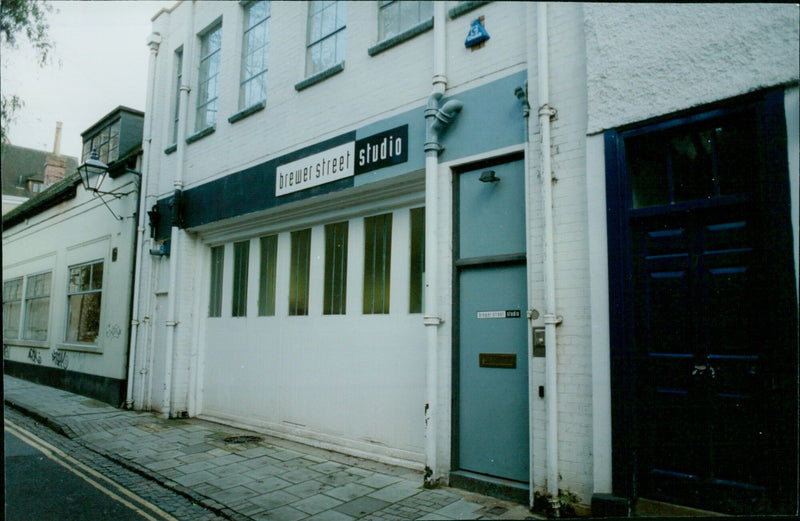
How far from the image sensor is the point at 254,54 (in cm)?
749

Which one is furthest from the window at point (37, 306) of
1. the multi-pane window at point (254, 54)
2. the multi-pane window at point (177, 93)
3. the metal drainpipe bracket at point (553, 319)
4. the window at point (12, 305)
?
the metal drainpipe bracket at point (553, 319)

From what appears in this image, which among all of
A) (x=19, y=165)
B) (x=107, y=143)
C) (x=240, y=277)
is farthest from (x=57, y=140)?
(x=107, y=143)

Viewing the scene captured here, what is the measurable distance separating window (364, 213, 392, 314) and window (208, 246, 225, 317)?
140 inches

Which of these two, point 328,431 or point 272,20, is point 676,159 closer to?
point 328,431

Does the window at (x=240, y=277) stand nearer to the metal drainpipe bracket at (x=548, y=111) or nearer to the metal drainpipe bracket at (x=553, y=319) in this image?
the metal drainpipe bracket at (x=553, y=319)

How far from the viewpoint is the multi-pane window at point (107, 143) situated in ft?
37.1

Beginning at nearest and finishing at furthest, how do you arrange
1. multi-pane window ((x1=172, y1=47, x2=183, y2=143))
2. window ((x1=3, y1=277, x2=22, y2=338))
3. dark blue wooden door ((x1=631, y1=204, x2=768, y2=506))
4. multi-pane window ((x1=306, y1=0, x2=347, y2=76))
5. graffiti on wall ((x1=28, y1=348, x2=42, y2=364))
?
dark blue wooden door ((x1=631, y1=204, x2=768, y2=506)) < multi-pane window ((x1=306, y1=0, x2=347, y2=76)) < window ((x1=3, y1=277, x2=22, y2=338)) < multi-pane window ((x1=172, y1=47, x2=183, y2=143)) < graffiti on wall ((x1=28, y1=348, x2=42, y2=364))

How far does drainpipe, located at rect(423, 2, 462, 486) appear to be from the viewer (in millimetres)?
5145

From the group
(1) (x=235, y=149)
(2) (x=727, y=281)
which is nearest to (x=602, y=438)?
(2) (x=727, y=281)

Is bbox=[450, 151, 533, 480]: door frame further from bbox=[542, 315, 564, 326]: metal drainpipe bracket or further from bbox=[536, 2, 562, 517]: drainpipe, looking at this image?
bbox=[542, 315, 564, 326]: metal drainpipe bracket

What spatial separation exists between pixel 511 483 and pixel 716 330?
2122 mm

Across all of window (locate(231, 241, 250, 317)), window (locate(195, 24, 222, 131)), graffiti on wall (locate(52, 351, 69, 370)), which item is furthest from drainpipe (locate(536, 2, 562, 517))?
graffiti on wall (locate(52, 351, 69, 370))

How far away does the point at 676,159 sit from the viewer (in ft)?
13.2

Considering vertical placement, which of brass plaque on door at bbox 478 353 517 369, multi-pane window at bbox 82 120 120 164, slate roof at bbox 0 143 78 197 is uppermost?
multi-pane window at bbox 82 120 120 164
